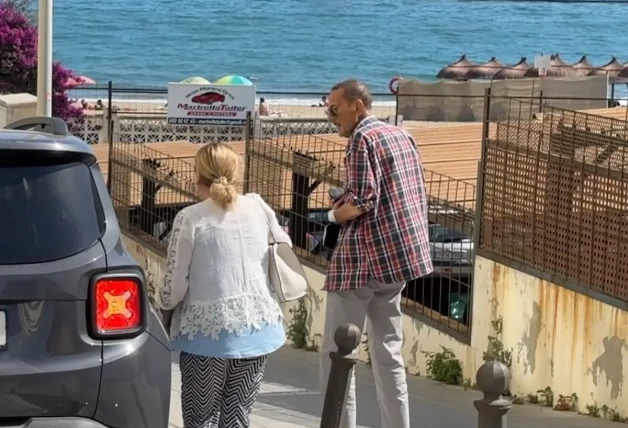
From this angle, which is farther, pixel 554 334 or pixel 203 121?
pixel 203 121

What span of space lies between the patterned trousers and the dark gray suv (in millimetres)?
964

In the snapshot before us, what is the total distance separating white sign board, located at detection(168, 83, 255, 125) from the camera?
21.7 m

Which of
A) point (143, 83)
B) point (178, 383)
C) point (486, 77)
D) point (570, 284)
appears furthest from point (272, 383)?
point (143, 83)

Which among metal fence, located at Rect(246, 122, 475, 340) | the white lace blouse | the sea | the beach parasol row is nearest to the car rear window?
the white lace blouse

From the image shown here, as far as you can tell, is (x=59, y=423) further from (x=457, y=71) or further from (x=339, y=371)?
(x=457, y=71)

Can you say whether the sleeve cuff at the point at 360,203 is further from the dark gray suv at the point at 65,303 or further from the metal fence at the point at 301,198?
the metal fence at the point at 301,198

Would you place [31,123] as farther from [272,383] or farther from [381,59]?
[381,59]

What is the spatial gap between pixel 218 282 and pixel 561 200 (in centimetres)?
335

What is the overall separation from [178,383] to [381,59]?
3517 inches

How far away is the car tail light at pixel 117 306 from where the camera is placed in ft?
14.3

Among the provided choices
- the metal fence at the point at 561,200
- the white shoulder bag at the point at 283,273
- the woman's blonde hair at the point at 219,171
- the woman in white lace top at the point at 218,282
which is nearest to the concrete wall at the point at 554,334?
the metal fence at the point at 561,200

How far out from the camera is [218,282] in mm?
5418

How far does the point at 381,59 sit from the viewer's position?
318ft

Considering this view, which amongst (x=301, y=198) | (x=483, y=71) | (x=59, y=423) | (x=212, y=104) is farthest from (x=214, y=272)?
(x=483, y=71)
